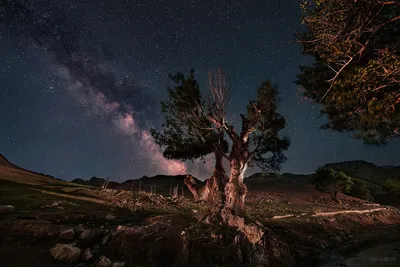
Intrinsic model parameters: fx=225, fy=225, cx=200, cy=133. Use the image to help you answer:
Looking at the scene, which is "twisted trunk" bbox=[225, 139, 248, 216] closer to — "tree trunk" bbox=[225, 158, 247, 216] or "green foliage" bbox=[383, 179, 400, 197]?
"tree trunk" bbox=[225, 158, 247, 216]

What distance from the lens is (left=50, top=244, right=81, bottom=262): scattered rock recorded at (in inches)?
314

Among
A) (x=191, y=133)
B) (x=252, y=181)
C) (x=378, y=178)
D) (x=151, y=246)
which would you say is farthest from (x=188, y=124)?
(x=378, y=178)

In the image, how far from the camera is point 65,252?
8102mm

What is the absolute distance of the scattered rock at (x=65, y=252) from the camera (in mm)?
7967

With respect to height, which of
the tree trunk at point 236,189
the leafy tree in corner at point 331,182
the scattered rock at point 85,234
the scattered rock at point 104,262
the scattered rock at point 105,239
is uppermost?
the leafy tree in corner at point 331,182

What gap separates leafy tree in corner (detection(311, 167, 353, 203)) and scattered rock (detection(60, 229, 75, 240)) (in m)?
49.2

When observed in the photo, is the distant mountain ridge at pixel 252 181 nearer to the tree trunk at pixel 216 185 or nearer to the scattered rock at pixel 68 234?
the tree trunk at pixel 216 185

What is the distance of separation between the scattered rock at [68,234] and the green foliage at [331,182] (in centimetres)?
4922

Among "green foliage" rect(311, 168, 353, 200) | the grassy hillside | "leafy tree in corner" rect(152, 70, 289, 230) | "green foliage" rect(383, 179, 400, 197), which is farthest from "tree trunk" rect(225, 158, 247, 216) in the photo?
"green foliage" rect(383, 179, 400, 197)

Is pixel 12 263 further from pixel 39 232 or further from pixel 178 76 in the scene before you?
pixel 178 76

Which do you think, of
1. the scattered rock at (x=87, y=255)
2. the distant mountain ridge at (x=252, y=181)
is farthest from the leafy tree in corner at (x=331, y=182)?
the scattered rock at (x=87, y=255)

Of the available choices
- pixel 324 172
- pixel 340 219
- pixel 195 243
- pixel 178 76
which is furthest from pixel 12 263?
pixel 324 172

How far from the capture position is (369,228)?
22359 mm

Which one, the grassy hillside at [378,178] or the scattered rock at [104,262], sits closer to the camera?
the scattered rock at [104,262]
